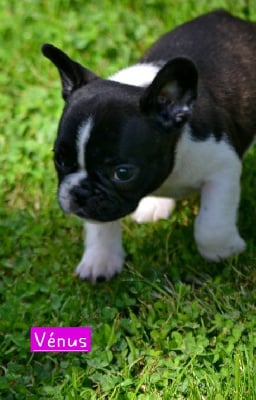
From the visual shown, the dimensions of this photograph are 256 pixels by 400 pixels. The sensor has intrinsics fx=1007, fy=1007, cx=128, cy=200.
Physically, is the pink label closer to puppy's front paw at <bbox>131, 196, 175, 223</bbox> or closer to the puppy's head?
the puppy's head

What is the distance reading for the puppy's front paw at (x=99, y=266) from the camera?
168 inches

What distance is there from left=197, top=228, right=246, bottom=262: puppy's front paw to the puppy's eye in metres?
0.56

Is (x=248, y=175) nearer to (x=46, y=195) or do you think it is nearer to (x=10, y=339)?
(x=46, y=195)

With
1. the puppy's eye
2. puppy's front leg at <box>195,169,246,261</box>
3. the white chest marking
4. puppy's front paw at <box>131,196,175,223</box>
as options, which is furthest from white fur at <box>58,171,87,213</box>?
puppy's front paw at <box>131,196,175,223</box>

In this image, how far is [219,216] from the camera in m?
4.09

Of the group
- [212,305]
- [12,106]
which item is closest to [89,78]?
[212,305]

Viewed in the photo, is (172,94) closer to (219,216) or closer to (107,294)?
(219,216)

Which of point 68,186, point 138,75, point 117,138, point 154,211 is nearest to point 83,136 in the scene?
point 117,138

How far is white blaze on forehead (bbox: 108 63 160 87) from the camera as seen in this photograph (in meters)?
4.07

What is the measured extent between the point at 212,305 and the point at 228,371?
0.44 meters

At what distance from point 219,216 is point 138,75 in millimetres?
667

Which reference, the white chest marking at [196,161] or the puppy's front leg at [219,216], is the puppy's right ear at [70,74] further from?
the puppy's front leg at [219,216]

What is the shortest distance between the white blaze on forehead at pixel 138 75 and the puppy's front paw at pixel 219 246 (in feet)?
2.24

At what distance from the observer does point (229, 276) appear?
13.6ft
